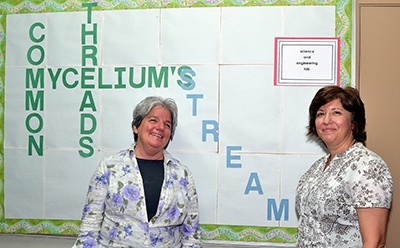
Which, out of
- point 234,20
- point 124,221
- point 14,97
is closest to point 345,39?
point 234,20

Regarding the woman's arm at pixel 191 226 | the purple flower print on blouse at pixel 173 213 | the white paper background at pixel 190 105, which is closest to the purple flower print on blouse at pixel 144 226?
the purple flower print on blouse at pixel 173 213

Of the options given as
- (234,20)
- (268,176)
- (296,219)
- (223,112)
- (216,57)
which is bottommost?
(296,219)

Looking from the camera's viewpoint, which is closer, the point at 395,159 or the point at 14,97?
the point at 395,159

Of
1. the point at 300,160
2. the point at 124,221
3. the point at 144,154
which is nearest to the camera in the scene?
the point at 124,221

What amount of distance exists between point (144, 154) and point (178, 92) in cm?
41

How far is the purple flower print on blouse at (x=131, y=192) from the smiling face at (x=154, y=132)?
0.17 m

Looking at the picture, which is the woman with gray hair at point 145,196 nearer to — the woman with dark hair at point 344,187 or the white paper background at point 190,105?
the white paper background at point 190,105

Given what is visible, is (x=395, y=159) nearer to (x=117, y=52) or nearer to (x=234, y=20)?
(x=234, y=20)

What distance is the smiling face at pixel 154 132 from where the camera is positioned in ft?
6.47

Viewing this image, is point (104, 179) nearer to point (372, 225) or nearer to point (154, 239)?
point (154, 239)

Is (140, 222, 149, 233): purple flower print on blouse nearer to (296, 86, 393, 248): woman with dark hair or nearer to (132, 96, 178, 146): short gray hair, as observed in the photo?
(132, 96, 178, 146): short gray hair

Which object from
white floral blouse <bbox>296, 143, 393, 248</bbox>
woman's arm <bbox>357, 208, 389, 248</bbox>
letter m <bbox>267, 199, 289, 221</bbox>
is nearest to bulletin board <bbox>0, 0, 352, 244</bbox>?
letter m <bbox>267, 199, 289, 221</bbox>

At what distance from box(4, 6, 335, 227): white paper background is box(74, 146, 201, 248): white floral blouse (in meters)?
0.23

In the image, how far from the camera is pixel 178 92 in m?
2.26
